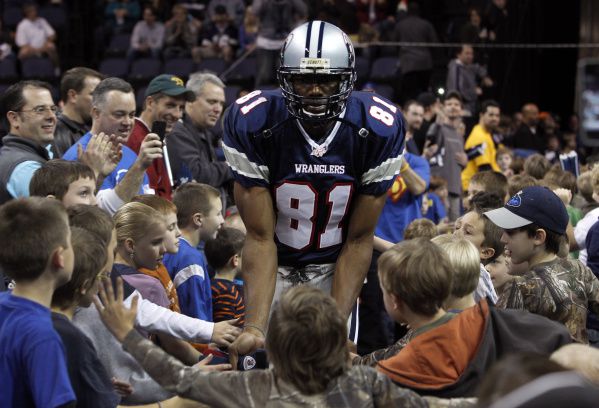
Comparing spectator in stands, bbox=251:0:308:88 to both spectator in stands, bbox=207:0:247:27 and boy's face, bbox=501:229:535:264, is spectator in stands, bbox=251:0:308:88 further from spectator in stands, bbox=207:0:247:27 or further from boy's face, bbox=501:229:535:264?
boy's face, bbox=501:229:535:264

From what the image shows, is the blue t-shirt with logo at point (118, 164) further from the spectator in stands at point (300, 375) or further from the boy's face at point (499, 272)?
the spectator in stands at point (300, 375)

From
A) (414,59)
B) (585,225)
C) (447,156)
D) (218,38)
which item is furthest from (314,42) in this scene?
(218,38)

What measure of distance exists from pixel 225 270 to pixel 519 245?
195cm

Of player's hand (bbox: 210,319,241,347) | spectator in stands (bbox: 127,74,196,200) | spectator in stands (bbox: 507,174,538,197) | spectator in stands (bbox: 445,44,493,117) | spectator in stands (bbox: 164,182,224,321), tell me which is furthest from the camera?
spectator in stands (bbox: 445,44,493,117)

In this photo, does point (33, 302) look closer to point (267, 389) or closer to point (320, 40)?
point (267, 389)

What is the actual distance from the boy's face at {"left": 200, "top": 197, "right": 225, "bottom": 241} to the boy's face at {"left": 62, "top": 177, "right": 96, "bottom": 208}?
1.14 metres

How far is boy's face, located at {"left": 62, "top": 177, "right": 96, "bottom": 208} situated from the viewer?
4.96m

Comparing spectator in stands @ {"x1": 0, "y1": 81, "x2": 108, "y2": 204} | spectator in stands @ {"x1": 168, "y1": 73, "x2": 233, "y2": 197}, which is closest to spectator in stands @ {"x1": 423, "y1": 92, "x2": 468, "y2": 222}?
spectator in stands @ {"x1": 168, "y1": 73, "x2": 233, "y2": 197}

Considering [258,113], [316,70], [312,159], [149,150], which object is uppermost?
[316,70]

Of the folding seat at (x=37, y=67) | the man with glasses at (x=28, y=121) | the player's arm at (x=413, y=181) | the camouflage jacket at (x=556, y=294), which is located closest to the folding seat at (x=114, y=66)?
the folding seat at (x=37, y=67)

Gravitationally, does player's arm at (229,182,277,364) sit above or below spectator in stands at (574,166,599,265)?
above

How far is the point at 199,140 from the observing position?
24.6 feet

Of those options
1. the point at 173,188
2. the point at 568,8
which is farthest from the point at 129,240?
the point at 568,8

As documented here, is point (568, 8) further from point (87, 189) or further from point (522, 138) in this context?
point (87, 189)
